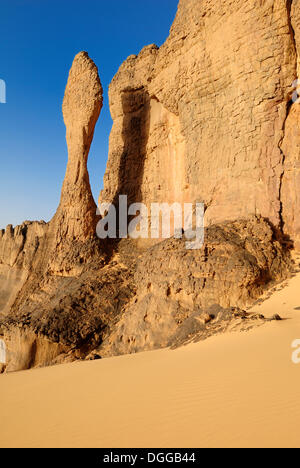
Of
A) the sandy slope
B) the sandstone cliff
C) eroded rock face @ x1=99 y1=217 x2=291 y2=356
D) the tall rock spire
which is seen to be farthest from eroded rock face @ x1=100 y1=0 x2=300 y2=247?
the sandy slope

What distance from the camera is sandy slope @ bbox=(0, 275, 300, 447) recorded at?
322 cm

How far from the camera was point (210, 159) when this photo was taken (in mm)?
12891

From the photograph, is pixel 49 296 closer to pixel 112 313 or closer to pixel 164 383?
pixel 112 313

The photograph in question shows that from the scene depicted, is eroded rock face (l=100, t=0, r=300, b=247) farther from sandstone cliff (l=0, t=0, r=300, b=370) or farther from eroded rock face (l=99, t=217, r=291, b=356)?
eroded rock face (l=99, t=217, r=291, b=356)

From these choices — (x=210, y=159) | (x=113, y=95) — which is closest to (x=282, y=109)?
(x=210, y=159)

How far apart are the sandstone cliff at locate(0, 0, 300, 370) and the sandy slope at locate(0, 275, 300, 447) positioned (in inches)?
76.3

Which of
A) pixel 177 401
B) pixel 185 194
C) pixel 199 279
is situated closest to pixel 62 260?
pixel 185 194

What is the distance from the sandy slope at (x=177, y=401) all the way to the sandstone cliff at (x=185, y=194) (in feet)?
6.36

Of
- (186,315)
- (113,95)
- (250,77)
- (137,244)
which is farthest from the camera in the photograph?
(113,95)

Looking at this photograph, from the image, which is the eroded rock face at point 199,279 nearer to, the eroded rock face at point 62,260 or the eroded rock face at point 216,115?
the eroded rock face at point 216,115

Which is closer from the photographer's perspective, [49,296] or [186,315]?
[186,315]

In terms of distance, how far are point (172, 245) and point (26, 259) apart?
10.1 m

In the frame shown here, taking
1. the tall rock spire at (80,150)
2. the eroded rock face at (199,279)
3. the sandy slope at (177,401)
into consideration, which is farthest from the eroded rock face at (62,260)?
the sandy slope at (177,401)

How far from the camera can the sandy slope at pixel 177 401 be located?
3.22m
